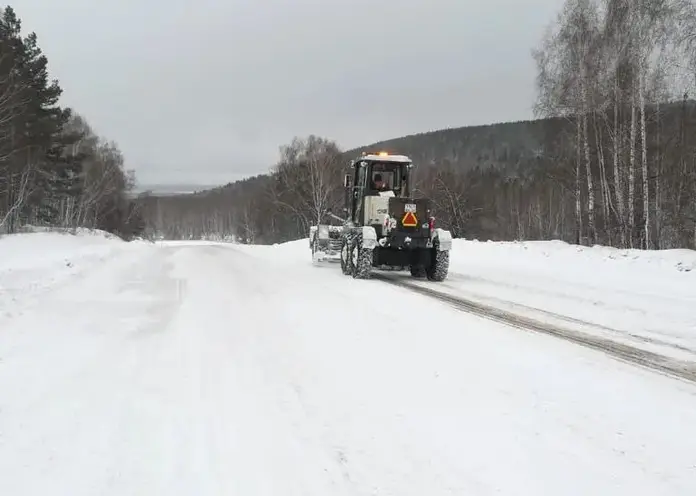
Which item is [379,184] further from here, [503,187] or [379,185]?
[503,187]

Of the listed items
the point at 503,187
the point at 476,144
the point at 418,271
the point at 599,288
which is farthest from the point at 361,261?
the point at 476,144

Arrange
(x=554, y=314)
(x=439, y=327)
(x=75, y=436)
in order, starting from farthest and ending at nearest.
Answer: (x=554, y=314) → (x=439, y=327) → (x=75, y=436)

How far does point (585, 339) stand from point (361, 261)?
7.10 metres

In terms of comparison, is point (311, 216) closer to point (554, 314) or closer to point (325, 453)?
point (554, 314)

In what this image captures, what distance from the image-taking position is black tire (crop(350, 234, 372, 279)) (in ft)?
41.8

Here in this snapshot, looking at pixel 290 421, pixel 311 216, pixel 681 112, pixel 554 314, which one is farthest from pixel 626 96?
pixel 311 216

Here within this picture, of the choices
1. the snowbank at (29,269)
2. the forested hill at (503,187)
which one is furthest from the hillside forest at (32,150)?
the forested hill at (503,187)

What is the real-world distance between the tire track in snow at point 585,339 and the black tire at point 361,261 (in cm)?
312

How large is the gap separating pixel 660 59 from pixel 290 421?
21.6 metres

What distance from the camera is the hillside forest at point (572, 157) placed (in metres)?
19.9

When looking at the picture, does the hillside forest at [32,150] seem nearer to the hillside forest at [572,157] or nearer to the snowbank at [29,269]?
the hillside forest at [572,157]

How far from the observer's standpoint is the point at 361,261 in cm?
1284

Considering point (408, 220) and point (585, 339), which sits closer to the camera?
point (585, 339)

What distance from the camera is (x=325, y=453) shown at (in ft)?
10.8
